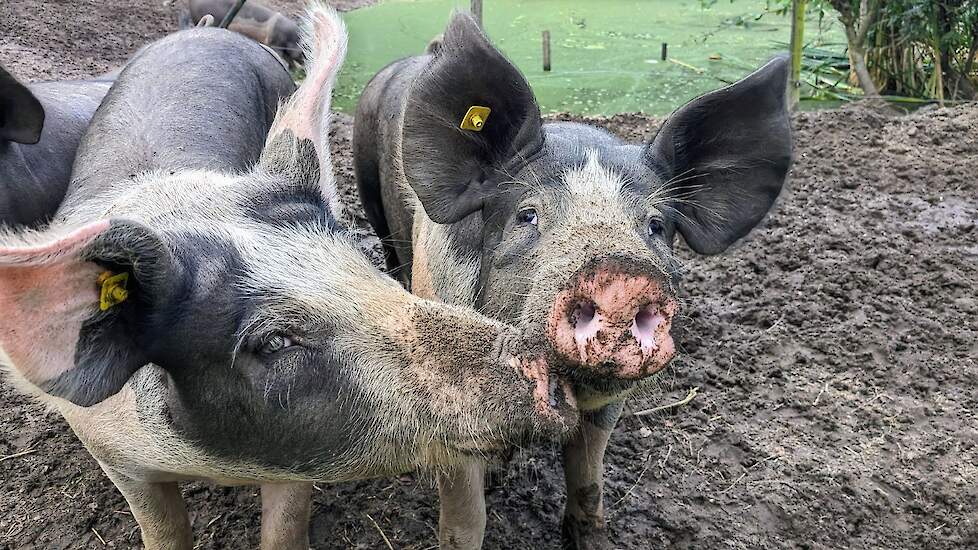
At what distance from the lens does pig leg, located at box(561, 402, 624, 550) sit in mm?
3125

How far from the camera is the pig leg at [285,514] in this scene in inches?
108

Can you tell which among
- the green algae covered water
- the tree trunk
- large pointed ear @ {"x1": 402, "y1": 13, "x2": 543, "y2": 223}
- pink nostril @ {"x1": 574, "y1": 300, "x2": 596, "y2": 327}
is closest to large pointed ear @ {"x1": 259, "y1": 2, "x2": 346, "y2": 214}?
large pointed ear @ {"x1": 402, "y1": 13, "x2": 543, "y2": 223}

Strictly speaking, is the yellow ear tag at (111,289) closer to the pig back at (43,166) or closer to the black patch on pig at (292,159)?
the black patch on pig at (292,159)

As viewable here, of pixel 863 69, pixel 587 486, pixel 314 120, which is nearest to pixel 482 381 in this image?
pixel 314 120

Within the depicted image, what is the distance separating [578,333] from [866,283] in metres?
3.62

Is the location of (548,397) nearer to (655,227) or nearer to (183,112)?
(655,227)

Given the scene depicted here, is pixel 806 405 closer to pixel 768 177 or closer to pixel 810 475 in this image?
pixel 810 475

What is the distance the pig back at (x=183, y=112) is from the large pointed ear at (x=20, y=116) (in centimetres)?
21

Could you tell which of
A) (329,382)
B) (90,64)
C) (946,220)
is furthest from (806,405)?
(90,64)

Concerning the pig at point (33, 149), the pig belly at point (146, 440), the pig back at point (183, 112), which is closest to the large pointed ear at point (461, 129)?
the pig back at point (183, 112)

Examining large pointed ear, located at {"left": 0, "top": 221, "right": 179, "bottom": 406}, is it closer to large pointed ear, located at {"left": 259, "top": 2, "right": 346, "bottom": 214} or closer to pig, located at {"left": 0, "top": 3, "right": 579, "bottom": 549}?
pig, located at {"left": 0, "top": 3, "right": 579, "bottom": 549}

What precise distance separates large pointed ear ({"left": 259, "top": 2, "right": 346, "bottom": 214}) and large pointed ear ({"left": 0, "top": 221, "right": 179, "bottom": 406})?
0.66 metres

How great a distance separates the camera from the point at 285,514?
2.76m

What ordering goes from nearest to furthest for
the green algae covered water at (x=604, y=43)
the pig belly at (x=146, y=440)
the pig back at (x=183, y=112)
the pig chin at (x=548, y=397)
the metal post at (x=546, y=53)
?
the pig chin at (x=548, y=397) → the pig belly at (x=146, y=440) → the pig back at (x=183, y=112) → the green algae covered water at (x=604, y=43) → the metal post at (x=546, y=53)
